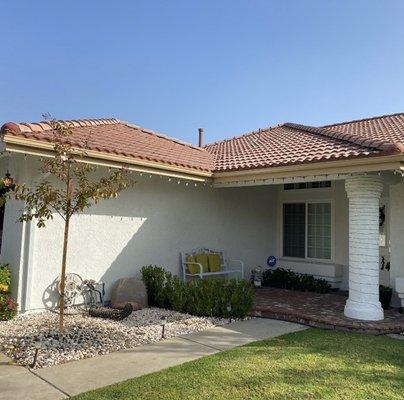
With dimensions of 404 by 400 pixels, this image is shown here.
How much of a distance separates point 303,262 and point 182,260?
4.20 m

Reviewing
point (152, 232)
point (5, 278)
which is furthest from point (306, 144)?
point (5, 278)

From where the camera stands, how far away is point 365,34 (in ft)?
37.3

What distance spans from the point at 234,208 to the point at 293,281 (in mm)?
2835

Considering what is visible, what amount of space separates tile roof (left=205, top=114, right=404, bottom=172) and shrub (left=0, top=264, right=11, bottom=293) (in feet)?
17.7

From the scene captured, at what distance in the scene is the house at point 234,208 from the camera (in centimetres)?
822

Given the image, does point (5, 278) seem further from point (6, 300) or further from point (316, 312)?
point (316, 312)

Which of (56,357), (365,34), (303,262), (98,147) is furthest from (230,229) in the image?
(56,357)

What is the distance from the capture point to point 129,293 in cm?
932

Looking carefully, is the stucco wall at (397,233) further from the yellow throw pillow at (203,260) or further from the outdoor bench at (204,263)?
the yellow throw pillow at (203,260)

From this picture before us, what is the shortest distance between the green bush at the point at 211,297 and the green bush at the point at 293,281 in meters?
3.75

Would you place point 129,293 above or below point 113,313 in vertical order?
above

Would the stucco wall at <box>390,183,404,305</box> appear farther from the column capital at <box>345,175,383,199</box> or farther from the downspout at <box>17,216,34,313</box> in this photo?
the downspout at <box>17,216,34,313</box>

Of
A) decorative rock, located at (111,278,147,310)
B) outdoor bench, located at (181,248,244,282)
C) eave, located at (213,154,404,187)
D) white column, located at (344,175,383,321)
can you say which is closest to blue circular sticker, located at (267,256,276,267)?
outdoor bench, located at (181,248,244,282)

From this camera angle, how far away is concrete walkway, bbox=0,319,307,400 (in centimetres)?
473
